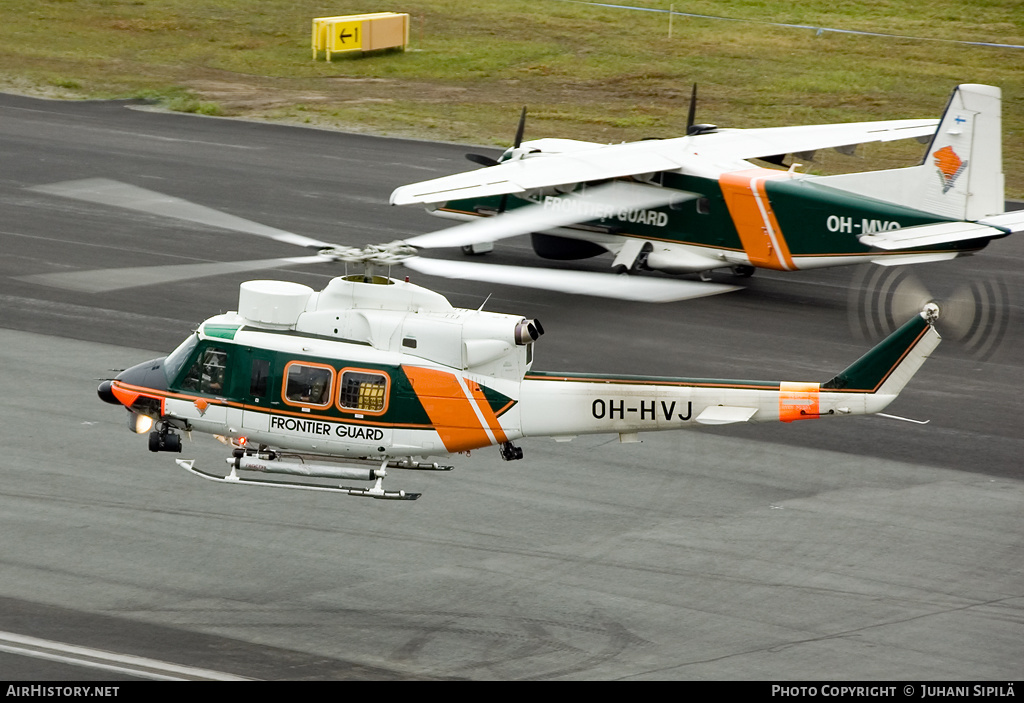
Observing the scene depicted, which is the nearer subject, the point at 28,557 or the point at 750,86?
the point at 28,557

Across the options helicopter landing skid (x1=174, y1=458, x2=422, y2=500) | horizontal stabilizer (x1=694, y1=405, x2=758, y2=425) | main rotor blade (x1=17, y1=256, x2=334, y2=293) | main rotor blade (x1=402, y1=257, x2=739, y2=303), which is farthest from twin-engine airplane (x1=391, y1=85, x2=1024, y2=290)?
horizontal stabilizer (x1=694, y1=405, x2=758, y2=425)

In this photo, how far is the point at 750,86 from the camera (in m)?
62.0

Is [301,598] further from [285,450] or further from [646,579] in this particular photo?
[646,579]

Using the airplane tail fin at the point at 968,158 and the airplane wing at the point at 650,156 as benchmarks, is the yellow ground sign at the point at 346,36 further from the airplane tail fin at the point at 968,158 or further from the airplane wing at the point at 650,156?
the airplane tail fin at the point at 968,158

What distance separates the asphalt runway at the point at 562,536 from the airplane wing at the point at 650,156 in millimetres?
3905

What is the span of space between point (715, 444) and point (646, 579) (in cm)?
646

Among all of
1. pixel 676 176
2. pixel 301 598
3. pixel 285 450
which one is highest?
pixel 676 176

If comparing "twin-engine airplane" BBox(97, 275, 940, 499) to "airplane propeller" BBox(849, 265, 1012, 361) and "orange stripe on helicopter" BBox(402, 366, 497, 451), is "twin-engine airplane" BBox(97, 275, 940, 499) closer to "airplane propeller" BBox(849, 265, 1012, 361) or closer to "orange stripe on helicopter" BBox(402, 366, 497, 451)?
"orange stripe on helicopter" BBox(402, 366, 497, 451)

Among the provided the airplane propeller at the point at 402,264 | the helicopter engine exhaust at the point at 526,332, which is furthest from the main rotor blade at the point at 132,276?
the helicopter engine exhaust at the point at 526,332

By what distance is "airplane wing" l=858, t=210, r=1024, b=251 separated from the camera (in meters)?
30.9

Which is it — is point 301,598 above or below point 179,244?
below

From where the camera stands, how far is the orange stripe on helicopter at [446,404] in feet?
64.2

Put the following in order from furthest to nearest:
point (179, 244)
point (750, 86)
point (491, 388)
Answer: point (750, 86) → point (179, 244) → point (491, 388)
